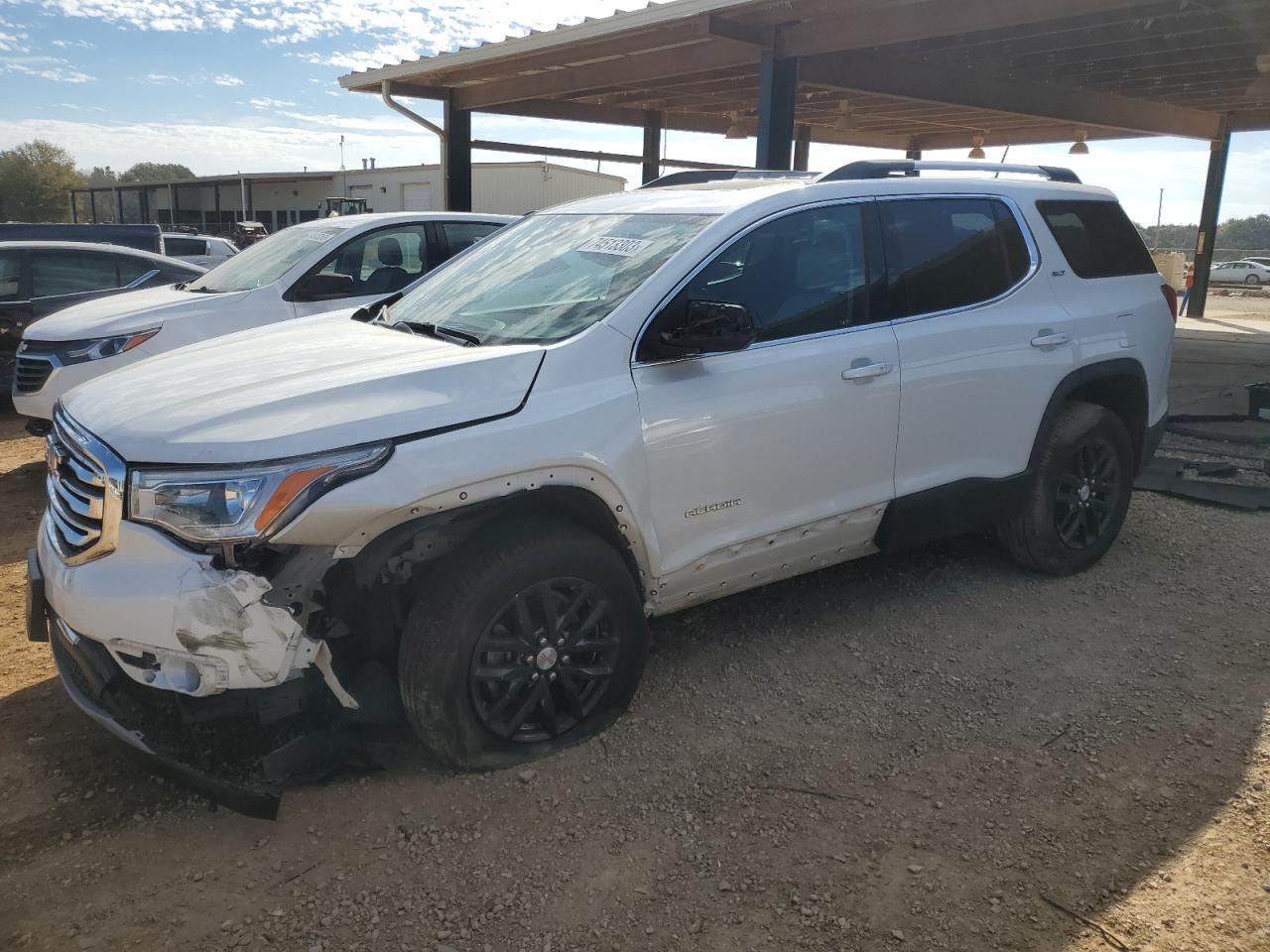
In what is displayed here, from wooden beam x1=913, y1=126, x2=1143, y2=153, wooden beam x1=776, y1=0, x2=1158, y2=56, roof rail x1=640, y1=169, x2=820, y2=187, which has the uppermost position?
wooden beam x1=913, y1=126, x2=1143, y2=153

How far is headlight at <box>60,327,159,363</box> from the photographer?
6629 mm

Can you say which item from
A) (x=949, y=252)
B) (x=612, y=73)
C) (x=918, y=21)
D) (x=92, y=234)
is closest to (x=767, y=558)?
(x=949, y=252)

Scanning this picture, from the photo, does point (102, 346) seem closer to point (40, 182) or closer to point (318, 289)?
point (318, 289)

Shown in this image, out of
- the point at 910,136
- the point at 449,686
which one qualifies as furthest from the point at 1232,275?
the point at 449,686

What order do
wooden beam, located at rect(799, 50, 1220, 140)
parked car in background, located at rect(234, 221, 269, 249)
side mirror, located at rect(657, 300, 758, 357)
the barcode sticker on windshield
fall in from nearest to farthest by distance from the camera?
side mirror, located at rect(657, 300, 758, 357) < the barcode sticker on windshield < wooden beam, located at rect(799, 50, 1220, 140) < parked car in background, located at rect(234, 221, 269, 249)

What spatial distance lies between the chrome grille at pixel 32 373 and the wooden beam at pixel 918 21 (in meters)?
7.72

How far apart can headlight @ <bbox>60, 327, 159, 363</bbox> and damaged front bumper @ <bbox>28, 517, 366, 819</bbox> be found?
168 inches

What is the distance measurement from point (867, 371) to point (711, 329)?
86cm

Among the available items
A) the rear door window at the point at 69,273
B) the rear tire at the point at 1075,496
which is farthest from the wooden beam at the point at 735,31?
the rear tire at the point at 1075,496

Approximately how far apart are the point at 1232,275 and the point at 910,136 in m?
26.1

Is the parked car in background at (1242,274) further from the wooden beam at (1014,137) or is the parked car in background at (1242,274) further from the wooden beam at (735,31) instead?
the wooden beam at (735,31)

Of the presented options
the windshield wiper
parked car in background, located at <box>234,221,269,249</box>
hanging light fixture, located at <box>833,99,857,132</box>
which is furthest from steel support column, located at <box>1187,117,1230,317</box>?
parked car in background, located at <box>234,221,269,249</box>

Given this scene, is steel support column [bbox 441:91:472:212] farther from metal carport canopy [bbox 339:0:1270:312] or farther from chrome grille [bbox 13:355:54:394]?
chrome grille [bbox 13:355:54:394]

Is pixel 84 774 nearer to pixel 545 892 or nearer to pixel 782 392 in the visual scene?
pixel 545 892
